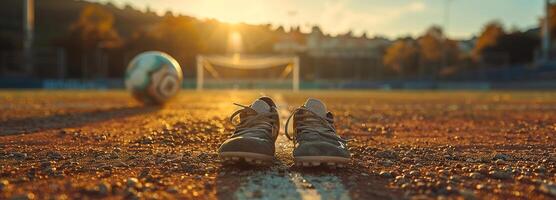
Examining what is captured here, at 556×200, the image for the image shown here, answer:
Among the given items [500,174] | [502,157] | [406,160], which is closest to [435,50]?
[502,157]

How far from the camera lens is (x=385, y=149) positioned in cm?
398

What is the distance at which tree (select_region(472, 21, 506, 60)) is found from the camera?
62.6m

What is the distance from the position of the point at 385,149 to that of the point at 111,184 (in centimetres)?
222

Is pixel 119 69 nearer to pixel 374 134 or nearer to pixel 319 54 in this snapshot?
pixel 319 54

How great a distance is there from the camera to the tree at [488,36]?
62.6 metres

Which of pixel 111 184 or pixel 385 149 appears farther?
pixel 385 149

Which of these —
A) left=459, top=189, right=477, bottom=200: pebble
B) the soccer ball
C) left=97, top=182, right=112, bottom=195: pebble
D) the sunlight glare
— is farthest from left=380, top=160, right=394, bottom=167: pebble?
the sunlight glare

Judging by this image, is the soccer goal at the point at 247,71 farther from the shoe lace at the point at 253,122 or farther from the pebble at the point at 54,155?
the shoe lace at the point at 253,122

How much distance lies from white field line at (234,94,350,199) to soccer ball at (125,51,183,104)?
774 centimetres

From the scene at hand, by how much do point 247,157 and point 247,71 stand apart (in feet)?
148

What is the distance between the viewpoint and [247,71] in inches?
1879

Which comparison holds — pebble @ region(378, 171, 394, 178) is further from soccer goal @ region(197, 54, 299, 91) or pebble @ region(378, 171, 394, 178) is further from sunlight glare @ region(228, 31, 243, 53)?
sunlight glare @ region(228, 31, 243, 53)

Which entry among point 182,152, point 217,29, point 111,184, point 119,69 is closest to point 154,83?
point 182,152

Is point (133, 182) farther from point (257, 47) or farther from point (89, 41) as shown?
point (257, 47)
